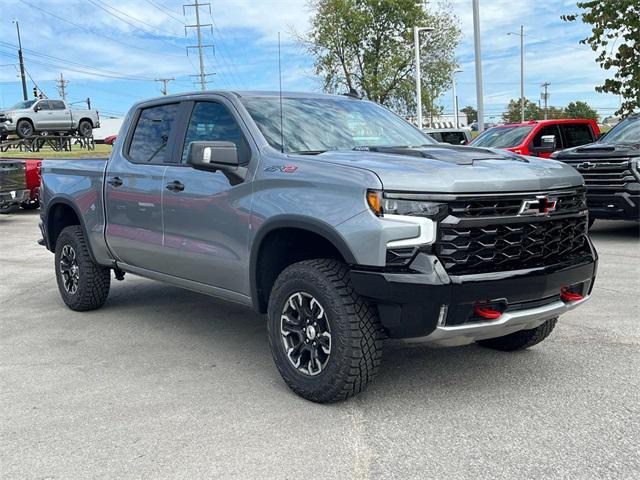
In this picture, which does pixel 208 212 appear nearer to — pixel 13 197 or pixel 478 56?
pixel 13 197

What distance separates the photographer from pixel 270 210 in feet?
14.0

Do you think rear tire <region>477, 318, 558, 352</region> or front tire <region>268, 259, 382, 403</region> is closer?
front tire <region>268, 259, 382, 403</region>

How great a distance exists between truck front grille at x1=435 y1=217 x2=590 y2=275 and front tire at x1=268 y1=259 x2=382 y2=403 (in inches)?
21.8

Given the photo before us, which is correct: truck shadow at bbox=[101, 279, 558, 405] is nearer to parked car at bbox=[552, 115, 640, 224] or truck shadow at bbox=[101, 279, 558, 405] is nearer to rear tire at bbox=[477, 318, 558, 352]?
rear tire at bbox=[477, 318, 558, 352]

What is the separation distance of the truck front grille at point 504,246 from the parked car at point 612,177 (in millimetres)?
6131

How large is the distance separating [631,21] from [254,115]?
1880 cm

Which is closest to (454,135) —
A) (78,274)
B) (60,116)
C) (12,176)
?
(12,176)

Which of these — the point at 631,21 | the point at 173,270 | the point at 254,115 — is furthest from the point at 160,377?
the point at 631,21

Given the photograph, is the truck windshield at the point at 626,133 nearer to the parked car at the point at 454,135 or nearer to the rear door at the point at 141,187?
the rear door at the point at 141,187

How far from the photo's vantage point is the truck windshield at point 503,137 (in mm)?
13773

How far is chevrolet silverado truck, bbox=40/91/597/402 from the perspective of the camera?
366cm

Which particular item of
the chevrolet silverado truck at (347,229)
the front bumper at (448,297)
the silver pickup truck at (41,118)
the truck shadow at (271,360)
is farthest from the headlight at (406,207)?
the silver pickup truck at (41,118)

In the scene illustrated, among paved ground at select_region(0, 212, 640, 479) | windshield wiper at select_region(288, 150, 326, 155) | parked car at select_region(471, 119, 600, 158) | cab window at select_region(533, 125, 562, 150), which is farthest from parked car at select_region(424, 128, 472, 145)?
windshield wiper at select_region(288, 150, 326, 155)

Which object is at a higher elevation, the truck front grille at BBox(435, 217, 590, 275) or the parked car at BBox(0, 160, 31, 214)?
the parked car at BBox(0, 160, 31, 214)
